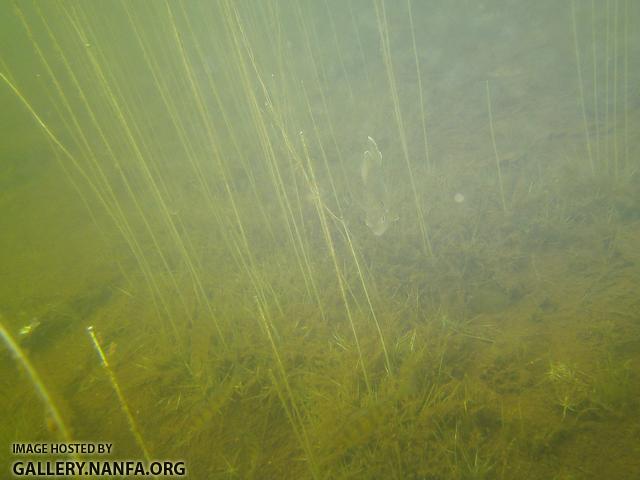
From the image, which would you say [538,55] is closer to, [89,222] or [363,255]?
[363,255]

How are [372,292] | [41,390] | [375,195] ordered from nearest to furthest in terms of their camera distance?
[372,292] < [41,390] < [375,195]

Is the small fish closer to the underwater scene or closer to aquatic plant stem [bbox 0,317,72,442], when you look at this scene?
the underwater scene

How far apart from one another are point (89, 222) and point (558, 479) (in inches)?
252

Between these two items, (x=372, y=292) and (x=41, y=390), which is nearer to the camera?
(x=372, y=292)

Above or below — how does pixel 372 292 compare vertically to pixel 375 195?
below

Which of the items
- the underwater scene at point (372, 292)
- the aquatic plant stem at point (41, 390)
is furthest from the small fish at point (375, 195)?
the aquatic plant stem at point (41, 390)

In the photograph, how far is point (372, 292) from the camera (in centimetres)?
269

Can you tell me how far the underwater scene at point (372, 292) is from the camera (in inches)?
72.5

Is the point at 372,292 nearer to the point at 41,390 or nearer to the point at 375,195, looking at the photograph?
the point at 375,195

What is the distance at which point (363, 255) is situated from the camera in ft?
9.93

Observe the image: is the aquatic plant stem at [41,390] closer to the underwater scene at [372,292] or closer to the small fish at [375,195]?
the underwater scene at [372,292]

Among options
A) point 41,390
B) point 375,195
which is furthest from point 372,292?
point 41,390

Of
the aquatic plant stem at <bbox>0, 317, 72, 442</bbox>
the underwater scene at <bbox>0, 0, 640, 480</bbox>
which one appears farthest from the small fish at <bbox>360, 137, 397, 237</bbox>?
the aquatic plant stem at <bbox>0, 317, 72, 442</bbox>

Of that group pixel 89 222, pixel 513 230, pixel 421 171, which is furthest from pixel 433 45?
pixel 89 222
